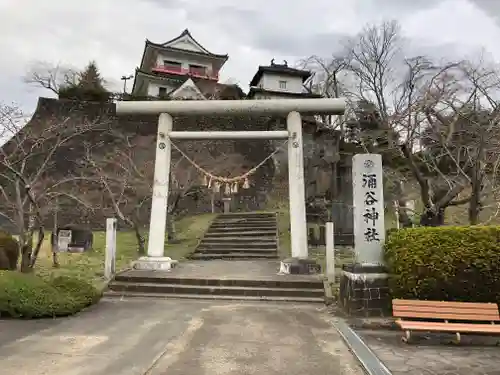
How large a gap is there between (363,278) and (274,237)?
405 inches

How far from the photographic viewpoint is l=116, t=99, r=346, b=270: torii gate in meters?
11.2

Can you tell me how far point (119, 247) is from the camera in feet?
59.3

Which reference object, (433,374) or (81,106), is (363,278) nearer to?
(433,374)

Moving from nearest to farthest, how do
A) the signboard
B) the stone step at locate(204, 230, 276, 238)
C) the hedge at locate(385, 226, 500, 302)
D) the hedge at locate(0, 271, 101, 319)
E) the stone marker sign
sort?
1. the hedge at locate(385, 226, 500, 302)
2. the hedge at locate(0, 271, 101, 319)
3. the stone marker sign
4. the signboard
5. the stone step at locate(204, 230, 276, 238)

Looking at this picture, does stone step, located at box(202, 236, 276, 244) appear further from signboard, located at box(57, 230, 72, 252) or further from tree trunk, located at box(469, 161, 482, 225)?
tree trunk, located at box(469, 161, 482, 225)

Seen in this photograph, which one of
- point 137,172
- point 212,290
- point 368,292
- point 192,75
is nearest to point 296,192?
point 212,290

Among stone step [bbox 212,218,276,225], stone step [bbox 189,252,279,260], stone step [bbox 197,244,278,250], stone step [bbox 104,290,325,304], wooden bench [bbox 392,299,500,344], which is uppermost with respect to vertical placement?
stone step [bbox 212,218,276,225]

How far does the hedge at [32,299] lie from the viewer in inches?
276

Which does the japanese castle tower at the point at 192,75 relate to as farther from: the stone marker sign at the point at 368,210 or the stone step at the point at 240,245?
the stone marker sign at the point at 368,210

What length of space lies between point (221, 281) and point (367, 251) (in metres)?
3.84

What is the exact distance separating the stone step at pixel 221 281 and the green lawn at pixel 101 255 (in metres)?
0.90

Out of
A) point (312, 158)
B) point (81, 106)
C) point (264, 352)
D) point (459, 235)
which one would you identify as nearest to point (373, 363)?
point (264, 352)

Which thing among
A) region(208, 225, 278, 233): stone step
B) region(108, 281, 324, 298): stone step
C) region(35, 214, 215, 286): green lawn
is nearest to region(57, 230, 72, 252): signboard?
region(35, 214, 215, 286): green lawn

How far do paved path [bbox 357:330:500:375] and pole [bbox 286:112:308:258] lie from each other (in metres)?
4.34
